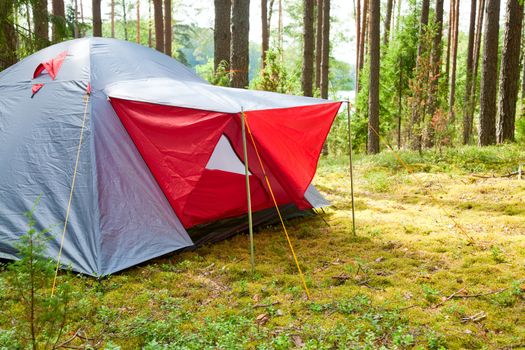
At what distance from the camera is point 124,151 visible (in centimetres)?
455

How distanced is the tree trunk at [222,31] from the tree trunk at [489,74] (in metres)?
5.09

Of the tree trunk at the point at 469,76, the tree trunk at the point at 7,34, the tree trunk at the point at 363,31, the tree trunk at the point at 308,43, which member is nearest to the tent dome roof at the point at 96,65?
the tree trunk at the point at 7,34

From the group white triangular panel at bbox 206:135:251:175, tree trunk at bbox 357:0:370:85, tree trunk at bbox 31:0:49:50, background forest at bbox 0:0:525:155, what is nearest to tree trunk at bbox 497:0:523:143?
background forest at bbox 0:0:525:155

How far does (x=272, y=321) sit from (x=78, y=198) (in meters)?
2.20

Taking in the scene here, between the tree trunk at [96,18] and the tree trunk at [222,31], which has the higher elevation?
the tree trunk at [96,18]

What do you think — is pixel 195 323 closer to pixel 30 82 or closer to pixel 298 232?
pixel 298 232

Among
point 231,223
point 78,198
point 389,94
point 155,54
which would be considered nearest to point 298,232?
point 231,223

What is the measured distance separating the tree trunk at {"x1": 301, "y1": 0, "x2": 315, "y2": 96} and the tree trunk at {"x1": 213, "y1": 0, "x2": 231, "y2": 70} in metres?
2.88

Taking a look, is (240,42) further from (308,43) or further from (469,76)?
(469,76)

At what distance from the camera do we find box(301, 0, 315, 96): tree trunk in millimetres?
10711

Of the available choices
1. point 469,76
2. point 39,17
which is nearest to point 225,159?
point 39,17

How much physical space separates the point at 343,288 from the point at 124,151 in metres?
2.46

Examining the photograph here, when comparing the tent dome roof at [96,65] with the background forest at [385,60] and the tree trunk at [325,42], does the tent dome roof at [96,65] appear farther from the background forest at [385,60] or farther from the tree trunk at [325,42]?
the tree trunk at [325,42]

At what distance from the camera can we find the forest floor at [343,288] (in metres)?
3.09
